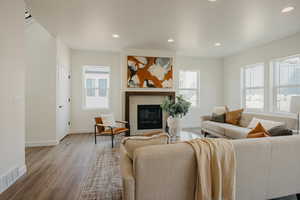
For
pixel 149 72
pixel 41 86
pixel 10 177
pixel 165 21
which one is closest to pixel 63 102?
pixel 41 86

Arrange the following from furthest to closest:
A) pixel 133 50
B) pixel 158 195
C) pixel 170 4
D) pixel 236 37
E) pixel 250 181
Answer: pixel 133 50, pixel 236 37, pixel 170 4, pixel 250 181, pixel 158 195

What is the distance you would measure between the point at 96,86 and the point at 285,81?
5.61 metres

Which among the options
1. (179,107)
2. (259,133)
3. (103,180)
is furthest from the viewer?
(179,107)

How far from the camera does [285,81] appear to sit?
4266 mm

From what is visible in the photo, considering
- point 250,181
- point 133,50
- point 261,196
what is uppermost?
point 133,50

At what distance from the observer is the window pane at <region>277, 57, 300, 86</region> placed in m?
4.00

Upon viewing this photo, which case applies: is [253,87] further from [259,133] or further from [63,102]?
[63,102]

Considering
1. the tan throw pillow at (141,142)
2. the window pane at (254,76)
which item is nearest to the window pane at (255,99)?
the window pane at (254,76)

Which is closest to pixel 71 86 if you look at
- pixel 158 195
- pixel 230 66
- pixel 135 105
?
pixel 135 105

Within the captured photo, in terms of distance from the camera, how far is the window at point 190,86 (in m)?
6.22

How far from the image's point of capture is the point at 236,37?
4.10m

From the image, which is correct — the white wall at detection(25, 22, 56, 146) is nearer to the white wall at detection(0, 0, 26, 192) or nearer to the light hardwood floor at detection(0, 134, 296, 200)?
the light hardwood floor at detection(0, 134, 296, 200)

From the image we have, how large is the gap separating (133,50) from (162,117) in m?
2.36

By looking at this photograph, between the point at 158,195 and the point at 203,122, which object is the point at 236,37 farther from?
the point at 158,195
